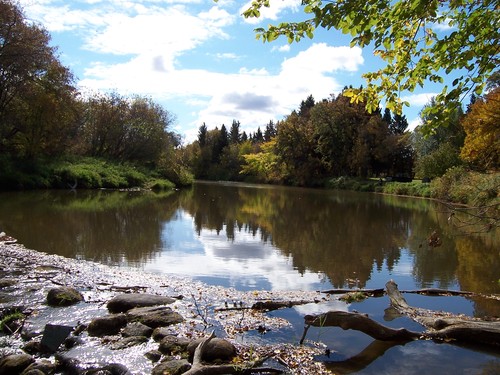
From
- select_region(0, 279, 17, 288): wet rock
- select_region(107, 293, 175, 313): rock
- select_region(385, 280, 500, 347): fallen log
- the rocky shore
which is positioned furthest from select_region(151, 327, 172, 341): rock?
select_region(385, 280, 500, 347): fallen log

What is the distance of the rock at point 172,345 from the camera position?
540cm

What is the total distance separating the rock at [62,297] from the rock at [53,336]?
1.53 metres

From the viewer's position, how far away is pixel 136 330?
5.95m

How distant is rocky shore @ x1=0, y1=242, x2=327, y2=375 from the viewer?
199 inches

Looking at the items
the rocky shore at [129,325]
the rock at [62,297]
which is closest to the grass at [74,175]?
the rocky shore at [129,325]

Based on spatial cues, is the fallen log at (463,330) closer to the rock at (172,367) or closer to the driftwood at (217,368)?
the driftwood at (217,368)

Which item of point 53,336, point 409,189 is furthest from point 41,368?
point 409,189

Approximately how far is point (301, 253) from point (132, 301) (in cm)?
682

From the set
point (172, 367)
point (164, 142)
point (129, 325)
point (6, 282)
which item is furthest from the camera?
point (164, 142)

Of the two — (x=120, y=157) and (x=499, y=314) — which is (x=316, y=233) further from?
(x=120, y=157)

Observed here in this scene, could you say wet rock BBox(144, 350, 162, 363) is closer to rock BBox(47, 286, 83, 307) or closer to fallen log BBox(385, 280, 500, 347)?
rock BBox(47, 286, 83, 307)

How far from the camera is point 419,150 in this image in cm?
4919

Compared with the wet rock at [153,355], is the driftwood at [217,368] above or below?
above

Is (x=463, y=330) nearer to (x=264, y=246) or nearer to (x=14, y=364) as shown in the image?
(x=14, y=364)
